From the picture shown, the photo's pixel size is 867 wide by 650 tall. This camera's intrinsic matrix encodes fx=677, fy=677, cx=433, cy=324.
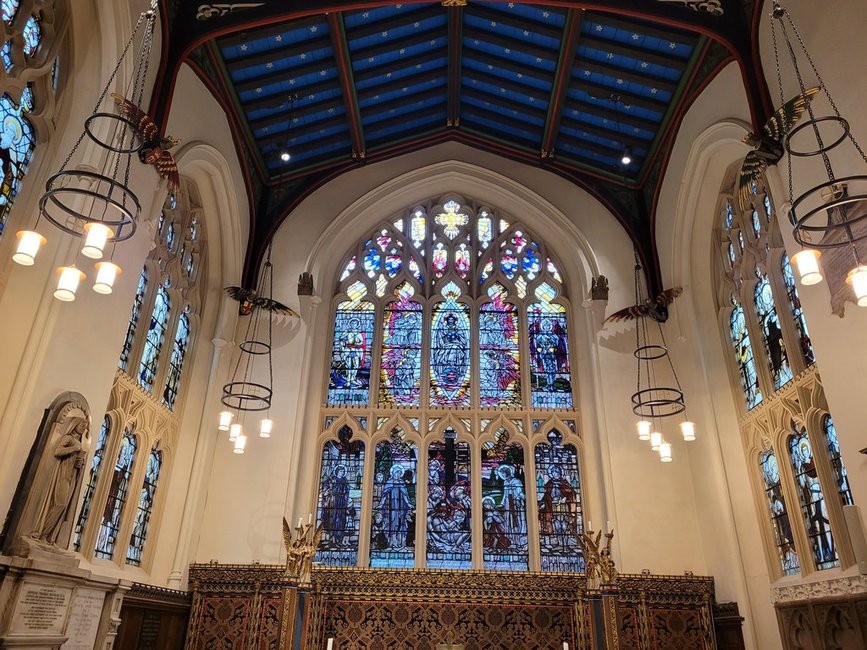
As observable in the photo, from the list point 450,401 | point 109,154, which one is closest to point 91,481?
point 109,154

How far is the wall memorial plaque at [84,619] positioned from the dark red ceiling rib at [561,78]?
36.8 ft

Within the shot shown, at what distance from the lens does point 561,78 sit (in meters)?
13.2

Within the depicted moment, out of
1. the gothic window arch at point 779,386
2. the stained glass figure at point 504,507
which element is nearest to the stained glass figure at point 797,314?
the gothic window arch at point 779,386

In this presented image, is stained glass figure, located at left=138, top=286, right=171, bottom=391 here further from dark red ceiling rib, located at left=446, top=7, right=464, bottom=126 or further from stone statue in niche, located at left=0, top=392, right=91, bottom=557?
dark red ceiling rib, located at left=446, top=7, right=464, bottom=126

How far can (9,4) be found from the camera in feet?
25.5

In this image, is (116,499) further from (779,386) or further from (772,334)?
(772,334)

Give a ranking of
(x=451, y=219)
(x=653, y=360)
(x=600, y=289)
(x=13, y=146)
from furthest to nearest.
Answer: (x=451, y=219)
(x=600, y=289)
(x=653, y=360)
(x=13, y=146)

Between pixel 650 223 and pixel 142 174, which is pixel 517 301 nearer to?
pixel 650 223

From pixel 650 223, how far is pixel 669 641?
8132 mm

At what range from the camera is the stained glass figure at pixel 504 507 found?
40.7ft

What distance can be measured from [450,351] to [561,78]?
5.89m

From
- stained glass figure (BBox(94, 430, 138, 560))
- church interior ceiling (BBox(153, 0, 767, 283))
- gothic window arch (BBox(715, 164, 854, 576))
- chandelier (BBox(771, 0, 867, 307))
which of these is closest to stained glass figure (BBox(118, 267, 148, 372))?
stained glass figure (BBox(94, 430, 138, 560))

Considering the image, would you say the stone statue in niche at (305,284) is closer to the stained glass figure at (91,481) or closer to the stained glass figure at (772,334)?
the stained glass figure at (91,481)

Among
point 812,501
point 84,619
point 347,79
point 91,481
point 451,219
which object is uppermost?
point 347,79
